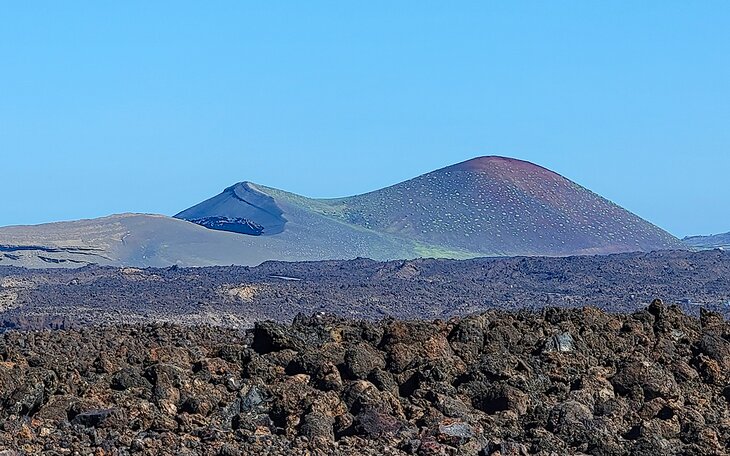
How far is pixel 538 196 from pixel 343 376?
84.0 m

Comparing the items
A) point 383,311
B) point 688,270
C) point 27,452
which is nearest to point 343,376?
point 27,452

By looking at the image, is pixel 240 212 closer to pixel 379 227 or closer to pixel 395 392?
pixel 379 227

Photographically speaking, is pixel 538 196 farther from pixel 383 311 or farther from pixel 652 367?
pixel 652 367

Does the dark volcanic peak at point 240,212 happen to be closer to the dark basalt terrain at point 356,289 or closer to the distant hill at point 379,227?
the distant hill at point 379,227

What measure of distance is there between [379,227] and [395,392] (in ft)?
254

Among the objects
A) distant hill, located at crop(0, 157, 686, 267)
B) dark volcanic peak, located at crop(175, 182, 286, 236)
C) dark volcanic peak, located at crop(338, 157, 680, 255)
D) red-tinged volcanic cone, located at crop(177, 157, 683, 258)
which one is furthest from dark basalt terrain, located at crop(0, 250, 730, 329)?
dark volcanic peak, located at crop(338, 157, 680, 255)

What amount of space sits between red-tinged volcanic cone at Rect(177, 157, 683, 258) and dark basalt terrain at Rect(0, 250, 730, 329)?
698 inches

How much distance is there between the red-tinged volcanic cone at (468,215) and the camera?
283 ft

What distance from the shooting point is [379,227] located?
292ft

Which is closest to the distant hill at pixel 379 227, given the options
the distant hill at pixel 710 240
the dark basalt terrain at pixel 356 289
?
the dark basalt terrain at pixel 356 289

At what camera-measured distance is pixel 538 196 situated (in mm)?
95188

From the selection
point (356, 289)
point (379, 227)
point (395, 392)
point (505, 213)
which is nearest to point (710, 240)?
point (505, 213)

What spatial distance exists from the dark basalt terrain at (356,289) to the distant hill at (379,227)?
9.55 metres

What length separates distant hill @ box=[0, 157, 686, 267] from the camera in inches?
2931
